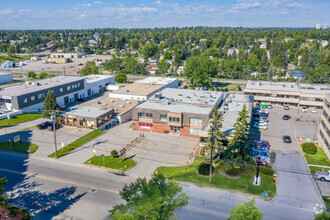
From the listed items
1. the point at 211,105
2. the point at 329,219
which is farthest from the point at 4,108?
the point at 329,219

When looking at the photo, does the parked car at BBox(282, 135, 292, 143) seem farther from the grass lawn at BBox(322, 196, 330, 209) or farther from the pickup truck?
the grass lawn at BBox(322, 196, 330, 209)

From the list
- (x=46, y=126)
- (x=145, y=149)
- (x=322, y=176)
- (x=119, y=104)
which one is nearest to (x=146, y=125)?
(x=145, y=149)

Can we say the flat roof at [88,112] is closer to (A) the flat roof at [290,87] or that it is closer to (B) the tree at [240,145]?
(B) the tree at [240,145]

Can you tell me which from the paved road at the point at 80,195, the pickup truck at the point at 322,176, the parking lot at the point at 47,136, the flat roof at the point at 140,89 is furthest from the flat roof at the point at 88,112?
the pickup truck at the point at 322,176

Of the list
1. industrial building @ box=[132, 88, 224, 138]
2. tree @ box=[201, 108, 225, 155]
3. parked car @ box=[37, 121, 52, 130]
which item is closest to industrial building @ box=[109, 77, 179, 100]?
industrial building @ box=[132, 88, 224, 138]

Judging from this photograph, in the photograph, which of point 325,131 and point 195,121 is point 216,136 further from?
point 325,131

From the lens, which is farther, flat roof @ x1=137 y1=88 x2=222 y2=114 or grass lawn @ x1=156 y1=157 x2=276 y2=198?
flat roof @ x1=137 y1=88 x2=222 y2=114
